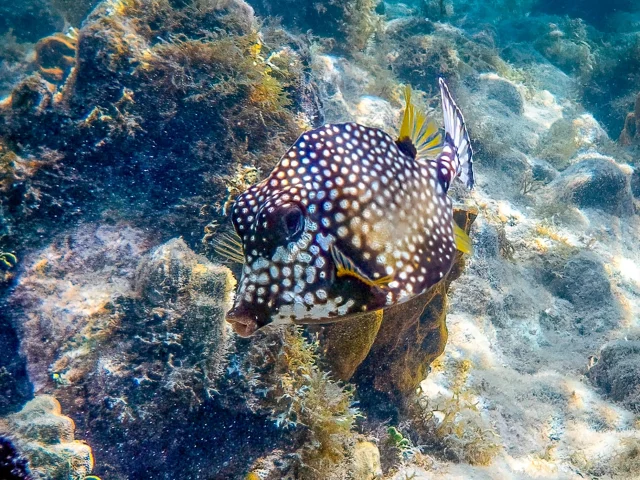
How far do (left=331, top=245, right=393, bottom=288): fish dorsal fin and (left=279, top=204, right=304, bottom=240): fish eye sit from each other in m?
0.22

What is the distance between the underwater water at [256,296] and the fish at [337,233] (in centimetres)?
1

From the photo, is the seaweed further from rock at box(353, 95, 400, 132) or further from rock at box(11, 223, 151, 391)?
rock at box(353, 95, 400, 132)

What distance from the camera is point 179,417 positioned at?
3146 mm

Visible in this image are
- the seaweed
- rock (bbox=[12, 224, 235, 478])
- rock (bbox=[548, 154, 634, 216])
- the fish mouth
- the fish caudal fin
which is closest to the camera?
the fish mouth

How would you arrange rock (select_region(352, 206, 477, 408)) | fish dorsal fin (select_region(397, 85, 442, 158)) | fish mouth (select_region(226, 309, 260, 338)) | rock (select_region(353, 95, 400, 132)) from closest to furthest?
fish mouth (select_region(226, 309, 260, 338))
fish dorsal fin (select_region(397, 85, 442, 158))
rock (select_region(352, 206, 477, 408))
rock (select_region(353, 95, 400, 132))

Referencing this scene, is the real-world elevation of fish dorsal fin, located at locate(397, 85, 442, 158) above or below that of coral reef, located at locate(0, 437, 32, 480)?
above

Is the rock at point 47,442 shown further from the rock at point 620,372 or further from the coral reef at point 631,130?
the coral reef at point 631,130

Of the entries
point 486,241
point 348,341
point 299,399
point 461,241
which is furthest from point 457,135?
point 486,241

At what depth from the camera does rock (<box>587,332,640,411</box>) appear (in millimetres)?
5457

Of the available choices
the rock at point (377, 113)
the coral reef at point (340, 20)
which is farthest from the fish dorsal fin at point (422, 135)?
the coral reef at point (340, 20)

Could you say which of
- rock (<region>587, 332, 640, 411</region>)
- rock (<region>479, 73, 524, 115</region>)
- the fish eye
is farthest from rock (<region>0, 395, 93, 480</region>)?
rock (<region>479, 73, 524, 115</region>)

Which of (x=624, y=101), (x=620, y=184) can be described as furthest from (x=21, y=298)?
(x=624, y=101)

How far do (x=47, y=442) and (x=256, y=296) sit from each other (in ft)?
6.26

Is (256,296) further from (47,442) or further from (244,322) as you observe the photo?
(47,442)
